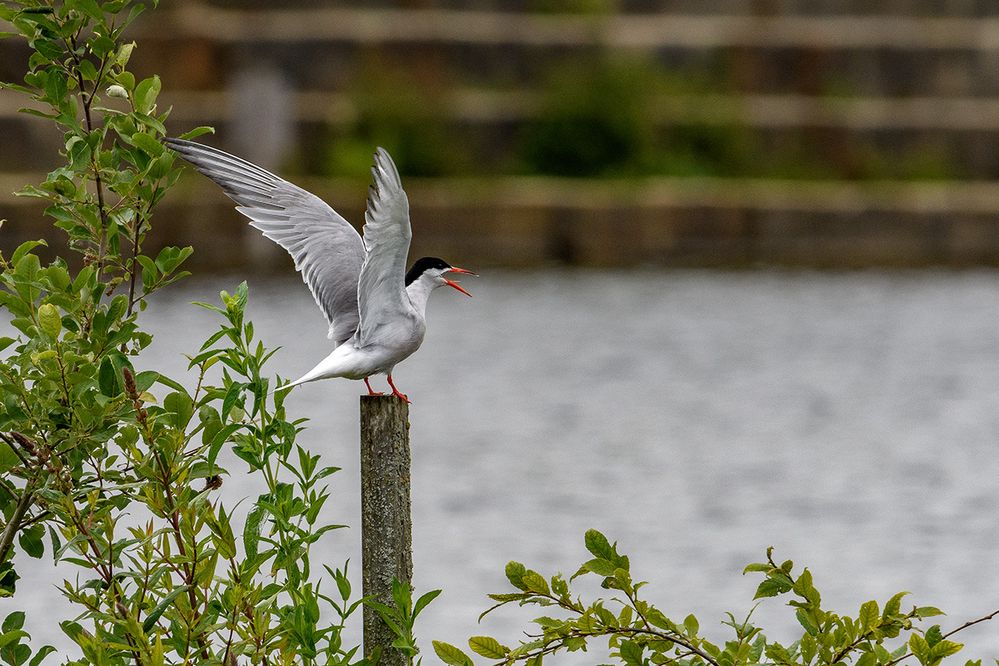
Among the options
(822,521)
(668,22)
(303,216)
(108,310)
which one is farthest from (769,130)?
(108,310)

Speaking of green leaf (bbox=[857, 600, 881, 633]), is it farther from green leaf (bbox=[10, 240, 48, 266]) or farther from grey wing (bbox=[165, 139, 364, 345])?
green leaf (bbox=[10, 240, 48, 266])

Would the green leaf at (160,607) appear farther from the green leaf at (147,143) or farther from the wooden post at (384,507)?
the green leaf at (147,143)

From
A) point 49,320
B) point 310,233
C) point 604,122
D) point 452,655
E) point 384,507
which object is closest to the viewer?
point 49,320

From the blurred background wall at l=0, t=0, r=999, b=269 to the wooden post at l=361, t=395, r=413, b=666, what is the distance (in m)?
16.6

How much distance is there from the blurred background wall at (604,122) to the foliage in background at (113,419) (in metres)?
16.7

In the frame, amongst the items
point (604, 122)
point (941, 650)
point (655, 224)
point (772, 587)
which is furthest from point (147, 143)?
point (604, 122)

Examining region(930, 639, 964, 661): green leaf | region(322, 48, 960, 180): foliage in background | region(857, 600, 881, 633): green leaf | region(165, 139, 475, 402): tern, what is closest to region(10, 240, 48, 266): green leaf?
region(165, 139, 475, 402): tern

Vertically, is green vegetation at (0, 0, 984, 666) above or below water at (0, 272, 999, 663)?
below

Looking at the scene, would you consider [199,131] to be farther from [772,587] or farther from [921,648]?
[921,648]

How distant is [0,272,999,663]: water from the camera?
11266mm

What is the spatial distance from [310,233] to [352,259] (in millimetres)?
159

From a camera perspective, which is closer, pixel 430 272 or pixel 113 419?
pixel 113 419

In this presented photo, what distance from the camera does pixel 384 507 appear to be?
440 cm

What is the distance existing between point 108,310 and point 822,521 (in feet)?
30.5
